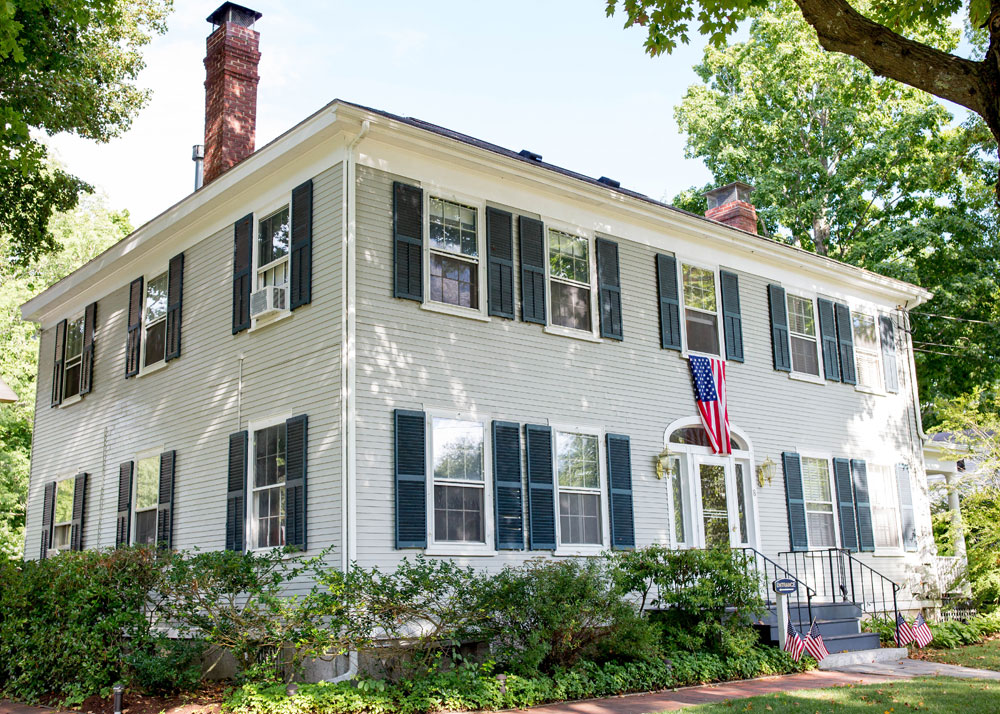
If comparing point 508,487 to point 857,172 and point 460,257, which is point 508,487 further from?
point 857,172

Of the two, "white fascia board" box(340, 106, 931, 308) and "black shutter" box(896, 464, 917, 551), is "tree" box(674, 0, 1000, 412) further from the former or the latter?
"black shutter" box(896, 464, 917, 551)

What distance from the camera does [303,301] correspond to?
12047 millimetres

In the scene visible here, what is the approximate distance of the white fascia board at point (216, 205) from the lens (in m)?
12.0

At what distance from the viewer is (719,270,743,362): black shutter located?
16.0 m

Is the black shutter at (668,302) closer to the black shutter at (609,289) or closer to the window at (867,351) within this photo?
the black shutter at (609,289)

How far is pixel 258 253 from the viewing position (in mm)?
13172

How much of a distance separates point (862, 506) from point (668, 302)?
19.1 feet

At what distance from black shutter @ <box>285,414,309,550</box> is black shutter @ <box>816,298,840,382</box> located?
1043cm

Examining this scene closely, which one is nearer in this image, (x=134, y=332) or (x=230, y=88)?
(x=230, y=88)

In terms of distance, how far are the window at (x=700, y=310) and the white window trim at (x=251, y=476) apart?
6.82 m

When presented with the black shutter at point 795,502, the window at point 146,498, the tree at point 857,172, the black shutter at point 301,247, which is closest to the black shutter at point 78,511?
the window at point 146,498

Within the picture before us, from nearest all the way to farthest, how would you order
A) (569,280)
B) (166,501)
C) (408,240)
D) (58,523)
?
(408,240) → (569,280) → (166,501) → (58,523)

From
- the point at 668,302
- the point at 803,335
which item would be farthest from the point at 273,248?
the point at 803,335

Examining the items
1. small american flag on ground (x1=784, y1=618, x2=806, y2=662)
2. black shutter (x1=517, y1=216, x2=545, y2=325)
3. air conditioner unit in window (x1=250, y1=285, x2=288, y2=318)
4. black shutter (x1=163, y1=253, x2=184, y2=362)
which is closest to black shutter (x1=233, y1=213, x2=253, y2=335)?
air conditioner unit in window (x1=250, y1=285, x2=288, y2=318)
